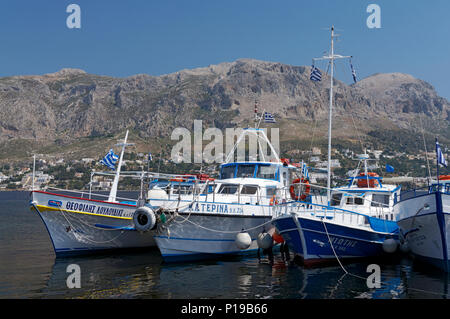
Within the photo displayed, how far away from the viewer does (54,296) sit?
15422mm

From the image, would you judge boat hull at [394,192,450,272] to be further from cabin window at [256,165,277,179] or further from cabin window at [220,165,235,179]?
cabin window at [220,165,235,179]

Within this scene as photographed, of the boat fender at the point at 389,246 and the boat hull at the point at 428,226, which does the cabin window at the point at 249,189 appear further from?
the boat hull at the point at 428,226

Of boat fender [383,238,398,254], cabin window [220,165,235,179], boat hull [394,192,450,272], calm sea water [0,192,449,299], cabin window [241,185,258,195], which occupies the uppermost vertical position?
cabin window [220,165,235,179]

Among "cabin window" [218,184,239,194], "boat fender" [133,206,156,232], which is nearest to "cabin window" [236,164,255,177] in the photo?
"cabin window" [218,184,239,194]

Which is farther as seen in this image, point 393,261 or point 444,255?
point 393,261

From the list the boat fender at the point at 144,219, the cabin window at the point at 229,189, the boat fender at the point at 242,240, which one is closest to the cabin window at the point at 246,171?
the cabin window at the point at 229,189

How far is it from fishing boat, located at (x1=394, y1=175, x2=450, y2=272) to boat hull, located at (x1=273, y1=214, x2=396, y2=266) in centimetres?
183

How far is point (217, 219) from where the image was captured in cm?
2097

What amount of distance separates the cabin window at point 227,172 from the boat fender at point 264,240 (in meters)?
4.79

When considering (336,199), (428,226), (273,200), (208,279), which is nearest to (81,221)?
(208,279)

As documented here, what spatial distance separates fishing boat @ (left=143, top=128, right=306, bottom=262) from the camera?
20547 mm
